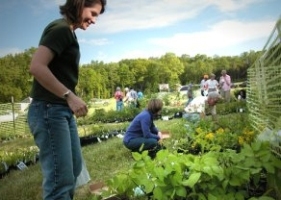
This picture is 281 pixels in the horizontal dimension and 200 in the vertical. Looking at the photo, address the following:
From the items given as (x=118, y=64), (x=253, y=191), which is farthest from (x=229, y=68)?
(x=253, y=191)

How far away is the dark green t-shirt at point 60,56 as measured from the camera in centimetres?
167

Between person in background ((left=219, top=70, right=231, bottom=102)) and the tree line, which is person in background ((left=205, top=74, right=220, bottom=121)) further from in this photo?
the tree line

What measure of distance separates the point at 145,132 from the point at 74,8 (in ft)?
9.97

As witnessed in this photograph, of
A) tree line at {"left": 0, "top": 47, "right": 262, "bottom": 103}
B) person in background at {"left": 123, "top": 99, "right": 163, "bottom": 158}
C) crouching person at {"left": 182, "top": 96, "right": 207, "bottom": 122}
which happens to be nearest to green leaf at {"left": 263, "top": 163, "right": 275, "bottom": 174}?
person in background at {"left": 123, "top": 99, "right": 163, "bottom": 158}

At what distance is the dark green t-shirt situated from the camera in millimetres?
1668

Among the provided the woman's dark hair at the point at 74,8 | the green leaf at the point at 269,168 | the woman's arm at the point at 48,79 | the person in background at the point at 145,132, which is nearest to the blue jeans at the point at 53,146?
the woman's arm at the point at 48,79

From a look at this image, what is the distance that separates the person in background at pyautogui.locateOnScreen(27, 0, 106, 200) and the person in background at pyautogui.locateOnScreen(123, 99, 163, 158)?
2.89 metres

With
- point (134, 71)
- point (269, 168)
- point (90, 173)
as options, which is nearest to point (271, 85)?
point (269, 168)

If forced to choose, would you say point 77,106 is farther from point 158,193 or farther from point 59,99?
point 158,193

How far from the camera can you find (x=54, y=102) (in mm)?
1716

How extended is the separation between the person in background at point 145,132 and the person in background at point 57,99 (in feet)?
9.48

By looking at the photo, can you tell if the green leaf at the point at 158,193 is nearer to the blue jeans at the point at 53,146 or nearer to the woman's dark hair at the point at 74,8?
the blue jeans at the point at 53,146

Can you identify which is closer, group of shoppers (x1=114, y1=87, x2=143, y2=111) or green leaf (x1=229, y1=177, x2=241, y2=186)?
green leaf (x1=229, y1=177, x2=241, y2=186)

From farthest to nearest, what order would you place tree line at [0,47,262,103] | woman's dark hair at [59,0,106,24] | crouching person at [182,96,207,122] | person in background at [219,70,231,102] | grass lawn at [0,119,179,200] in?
tree line at [0,47,262,103] → person in background at [219,70,231,102] → crouching person at [182,96,207,122] → grass lawn at [0,119,179,200] → woman's dark hair at [59,0,106,24]
